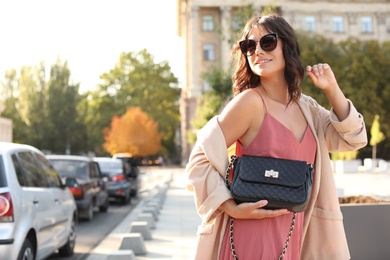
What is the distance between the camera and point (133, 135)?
8962 cm

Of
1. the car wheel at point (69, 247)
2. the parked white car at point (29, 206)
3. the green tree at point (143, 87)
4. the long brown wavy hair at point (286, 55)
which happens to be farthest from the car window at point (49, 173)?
the green tree at point (143, 87)

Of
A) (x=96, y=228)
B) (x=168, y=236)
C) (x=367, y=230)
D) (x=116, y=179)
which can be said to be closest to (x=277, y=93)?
(x=367, y=230)

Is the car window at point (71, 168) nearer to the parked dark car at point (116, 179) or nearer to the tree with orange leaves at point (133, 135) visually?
the parked dark car at point (116, 179)

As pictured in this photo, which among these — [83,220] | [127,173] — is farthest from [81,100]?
[83,220]

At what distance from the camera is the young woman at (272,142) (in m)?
3.12

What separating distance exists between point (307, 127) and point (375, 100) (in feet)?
197

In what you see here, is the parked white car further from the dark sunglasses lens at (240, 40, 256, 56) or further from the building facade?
the building facade

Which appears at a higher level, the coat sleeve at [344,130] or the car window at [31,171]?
the coat sleeve at [344,130]

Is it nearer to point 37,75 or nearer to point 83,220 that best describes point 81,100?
point 37,75

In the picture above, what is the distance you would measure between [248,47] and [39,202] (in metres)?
5.75

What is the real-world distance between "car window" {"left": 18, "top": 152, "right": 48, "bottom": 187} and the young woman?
549cm

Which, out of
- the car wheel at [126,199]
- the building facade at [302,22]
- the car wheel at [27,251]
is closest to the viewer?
the car wheel at [27,251]

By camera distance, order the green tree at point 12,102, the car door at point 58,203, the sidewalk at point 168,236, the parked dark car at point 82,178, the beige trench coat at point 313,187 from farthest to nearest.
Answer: the green tree at point 12,102 < the parked dark car at point 82,178 < the sidewalk at point 168,236 < the car door at point 58,203 < the beige trench coat at point 313,187

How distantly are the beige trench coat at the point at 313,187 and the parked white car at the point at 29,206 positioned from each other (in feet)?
14.4
